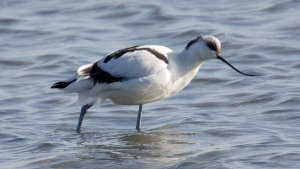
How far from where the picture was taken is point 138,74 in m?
9.61

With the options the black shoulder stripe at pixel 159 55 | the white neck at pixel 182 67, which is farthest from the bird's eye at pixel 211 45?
the black shoulder stripe at pixel 159 55

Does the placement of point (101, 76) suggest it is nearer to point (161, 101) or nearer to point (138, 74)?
point (138, 74)

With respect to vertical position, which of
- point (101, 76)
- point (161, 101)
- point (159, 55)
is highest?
point (159, 55)

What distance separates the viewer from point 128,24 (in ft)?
50.5

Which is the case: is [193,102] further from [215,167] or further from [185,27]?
[185,27]

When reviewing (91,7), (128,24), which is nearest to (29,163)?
(128,24)

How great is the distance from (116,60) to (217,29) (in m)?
5.08

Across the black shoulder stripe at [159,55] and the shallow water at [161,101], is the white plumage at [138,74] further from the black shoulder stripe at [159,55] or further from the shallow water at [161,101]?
the shallow water at [161,101]

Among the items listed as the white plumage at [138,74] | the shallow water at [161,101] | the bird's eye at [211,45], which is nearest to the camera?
the shallow water at [161,101]

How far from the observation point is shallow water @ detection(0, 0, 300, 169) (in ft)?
29.7

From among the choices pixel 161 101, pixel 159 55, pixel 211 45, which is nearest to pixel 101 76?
pixel 159 55

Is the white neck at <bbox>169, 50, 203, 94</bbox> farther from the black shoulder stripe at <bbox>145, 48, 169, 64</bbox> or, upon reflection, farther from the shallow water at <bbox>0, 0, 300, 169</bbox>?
the shallow water at <bbox>0, 0, 300, 169</bbox>

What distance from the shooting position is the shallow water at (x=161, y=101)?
9.05m

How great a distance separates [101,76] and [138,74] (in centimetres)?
35
